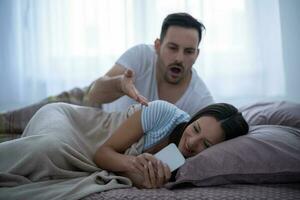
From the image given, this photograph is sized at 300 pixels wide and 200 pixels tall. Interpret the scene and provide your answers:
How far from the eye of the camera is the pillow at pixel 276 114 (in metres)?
1.36

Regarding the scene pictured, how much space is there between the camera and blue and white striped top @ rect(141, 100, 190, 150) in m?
1.21

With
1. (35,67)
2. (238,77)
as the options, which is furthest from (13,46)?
(238,77)

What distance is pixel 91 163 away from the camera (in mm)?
1132

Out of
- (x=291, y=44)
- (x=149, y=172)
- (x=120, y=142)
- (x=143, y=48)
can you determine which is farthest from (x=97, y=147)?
(x=291, y=44)

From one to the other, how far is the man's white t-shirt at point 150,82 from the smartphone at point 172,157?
2.06 feet

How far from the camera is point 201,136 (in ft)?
3.71

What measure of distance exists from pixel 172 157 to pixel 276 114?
0.57 meters

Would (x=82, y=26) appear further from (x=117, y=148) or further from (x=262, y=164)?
(x=262, y=164)

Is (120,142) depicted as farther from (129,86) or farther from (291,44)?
(291,44)

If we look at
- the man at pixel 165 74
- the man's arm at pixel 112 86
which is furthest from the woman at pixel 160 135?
the man at pixel 165 74

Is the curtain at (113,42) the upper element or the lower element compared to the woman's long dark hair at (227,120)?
upper

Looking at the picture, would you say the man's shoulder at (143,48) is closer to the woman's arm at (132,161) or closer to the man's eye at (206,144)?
A: the woman's arm at (132,161)

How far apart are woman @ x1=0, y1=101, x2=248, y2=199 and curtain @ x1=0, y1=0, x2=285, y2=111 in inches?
37.2

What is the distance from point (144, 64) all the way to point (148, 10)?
0.59m
